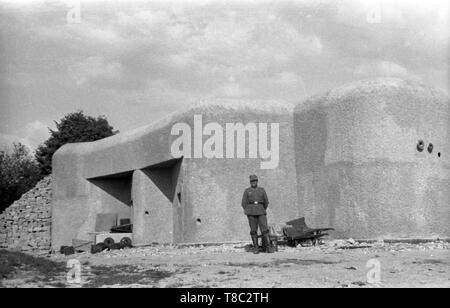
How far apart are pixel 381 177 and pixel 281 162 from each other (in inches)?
132

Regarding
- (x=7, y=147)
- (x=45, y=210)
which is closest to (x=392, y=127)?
(x=45, y=210)

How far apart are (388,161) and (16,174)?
3090cm

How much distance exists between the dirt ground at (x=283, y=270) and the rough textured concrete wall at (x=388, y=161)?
1.64 meters

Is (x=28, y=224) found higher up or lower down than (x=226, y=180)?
lower down

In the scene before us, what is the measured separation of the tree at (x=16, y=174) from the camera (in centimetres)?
3562

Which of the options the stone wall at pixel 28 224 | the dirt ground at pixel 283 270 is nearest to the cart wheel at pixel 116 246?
the dirt ground at pixel 283 270

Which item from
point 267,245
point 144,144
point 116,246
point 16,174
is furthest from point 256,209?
point 16,174

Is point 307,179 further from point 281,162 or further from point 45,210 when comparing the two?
point 45,210

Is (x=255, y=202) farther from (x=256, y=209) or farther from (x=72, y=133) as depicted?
(x=72, y=133)

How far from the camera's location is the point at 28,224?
26953 millimetres

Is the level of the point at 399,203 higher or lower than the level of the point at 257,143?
lower
